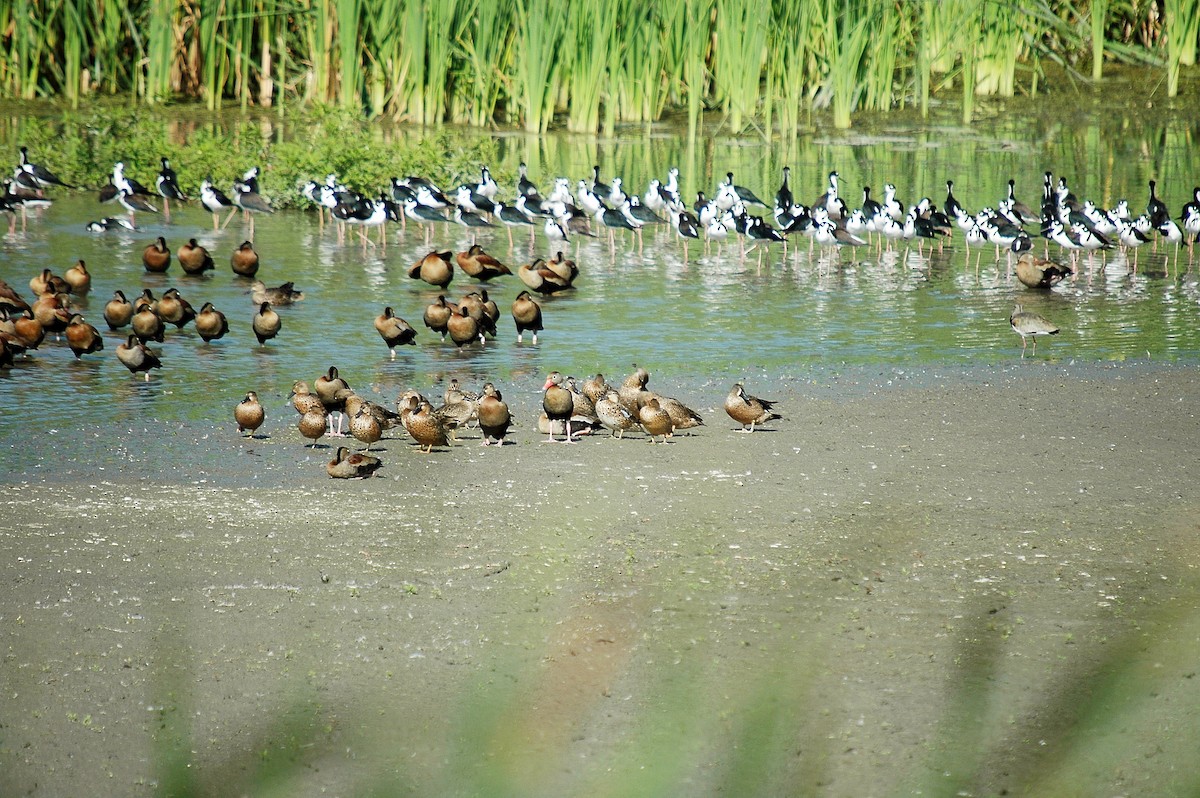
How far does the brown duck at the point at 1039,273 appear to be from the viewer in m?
15.7

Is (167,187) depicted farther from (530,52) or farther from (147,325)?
(147,325)

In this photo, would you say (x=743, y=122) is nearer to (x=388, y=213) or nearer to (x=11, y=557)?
(x=388, y=213)

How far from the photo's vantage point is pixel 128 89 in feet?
100

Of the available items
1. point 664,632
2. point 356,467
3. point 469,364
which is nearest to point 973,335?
point 469,364

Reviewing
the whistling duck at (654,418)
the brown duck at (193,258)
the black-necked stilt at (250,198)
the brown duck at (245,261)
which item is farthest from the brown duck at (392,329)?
the black-necked stilt at (250,198)

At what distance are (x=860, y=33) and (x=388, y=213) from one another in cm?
1026

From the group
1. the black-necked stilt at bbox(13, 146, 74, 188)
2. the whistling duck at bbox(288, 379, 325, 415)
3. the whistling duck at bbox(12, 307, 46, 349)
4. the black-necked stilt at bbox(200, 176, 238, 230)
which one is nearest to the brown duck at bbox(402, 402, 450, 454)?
the whistling duck at bbox(288, 379, 325, 415)

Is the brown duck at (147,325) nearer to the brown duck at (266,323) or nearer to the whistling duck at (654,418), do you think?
the brown duck at (266,323)

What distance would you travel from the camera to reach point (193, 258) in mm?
16062

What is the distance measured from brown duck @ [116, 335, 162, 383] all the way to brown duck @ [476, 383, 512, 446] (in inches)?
128

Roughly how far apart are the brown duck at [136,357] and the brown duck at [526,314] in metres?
2.97

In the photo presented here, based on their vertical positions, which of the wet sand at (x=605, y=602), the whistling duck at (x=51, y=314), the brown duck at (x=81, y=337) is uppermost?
the whistling duck at (x=51, y=314)

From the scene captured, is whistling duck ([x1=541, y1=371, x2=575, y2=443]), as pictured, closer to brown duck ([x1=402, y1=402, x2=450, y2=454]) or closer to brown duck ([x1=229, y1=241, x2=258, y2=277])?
brown duck ([x1=402, y1=402, x2=450, y2=454])

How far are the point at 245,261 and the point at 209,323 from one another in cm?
331
